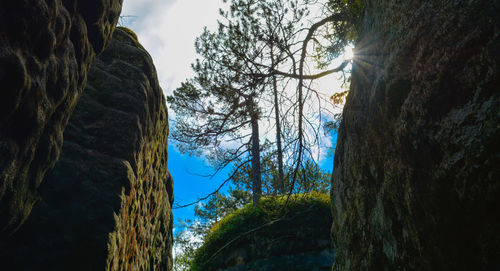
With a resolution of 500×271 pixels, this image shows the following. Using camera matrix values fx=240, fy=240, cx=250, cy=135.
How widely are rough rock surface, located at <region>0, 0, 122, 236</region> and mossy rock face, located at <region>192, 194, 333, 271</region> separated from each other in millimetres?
3241

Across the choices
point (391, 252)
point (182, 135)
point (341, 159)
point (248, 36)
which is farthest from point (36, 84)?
point (182, 135)

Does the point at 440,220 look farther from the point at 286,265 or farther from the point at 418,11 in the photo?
the point at 286,265

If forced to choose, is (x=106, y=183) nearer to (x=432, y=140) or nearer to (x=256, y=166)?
(x=432, y=140)

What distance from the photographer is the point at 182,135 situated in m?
10.1

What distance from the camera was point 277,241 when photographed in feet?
15.2

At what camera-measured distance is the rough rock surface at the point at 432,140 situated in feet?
2.54

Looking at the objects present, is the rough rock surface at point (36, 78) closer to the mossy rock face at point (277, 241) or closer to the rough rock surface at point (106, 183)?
the rough rock surface at point (106, 183)

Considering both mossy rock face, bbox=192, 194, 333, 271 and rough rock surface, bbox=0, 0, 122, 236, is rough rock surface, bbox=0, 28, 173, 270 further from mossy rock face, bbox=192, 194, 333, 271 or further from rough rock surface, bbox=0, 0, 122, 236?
mossy rock face, bbox=192, 194, 333, 271

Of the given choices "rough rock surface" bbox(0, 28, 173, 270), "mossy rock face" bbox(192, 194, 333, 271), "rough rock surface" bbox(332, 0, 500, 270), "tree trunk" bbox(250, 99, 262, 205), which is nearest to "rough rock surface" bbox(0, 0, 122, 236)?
"rough rock surface" bbox(0, 28, 173, 270)

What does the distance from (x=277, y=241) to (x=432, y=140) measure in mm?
4155

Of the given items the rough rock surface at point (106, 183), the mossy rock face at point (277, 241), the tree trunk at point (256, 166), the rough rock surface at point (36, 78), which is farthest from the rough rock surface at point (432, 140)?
the tree trunk at point (256, 166)

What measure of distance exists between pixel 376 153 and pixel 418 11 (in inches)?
34.6

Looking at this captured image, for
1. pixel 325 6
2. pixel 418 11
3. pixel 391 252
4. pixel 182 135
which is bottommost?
pixel 391 252

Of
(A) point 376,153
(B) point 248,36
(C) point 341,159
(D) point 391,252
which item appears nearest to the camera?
(D) point 391,252
